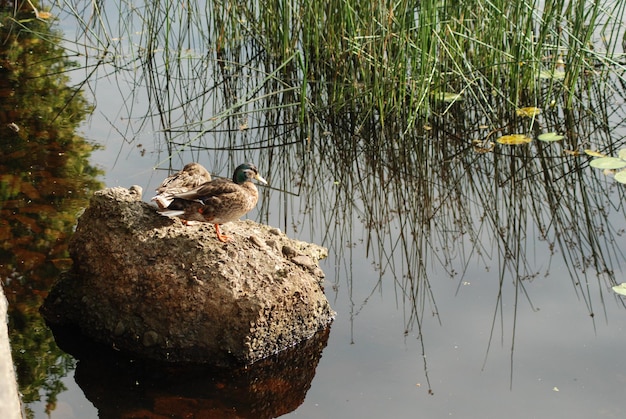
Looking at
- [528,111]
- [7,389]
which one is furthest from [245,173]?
[528,111]

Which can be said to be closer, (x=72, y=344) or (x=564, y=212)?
(x=72, y=344)

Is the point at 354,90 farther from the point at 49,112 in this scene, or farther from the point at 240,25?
the point at 49,112

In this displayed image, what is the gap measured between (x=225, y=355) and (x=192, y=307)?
0.21 meters

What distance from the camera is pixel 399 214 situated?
14.6ft

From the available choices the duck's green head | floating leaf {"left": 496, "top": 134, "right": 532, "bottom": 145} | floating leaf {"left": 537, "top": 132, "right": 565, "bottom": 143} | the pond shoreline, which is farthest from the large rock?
Result: floating leaf {"left": 537, "top": 132, "right": 565, "bottom": 143}

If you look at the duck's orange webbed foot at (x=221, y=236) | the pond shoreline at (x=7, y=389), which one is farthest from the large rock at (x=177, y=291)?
the pond shoreline at (x=7, y=389)

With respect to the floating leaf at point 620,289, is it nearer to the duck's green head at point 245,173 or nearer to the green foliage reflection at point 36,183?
the duck's green head at point 245,173

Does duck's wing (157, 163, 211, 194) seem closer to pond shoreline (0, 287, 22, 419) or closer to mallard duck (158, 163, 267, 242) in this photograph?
mallard duck (158, 163, 267, 242)

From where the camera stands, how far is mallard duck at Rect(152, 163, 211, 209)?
11.5 ft

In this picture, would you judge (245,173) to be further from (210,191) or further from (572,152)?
(572,152)

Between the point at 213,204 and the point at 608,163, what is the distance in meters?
2.38

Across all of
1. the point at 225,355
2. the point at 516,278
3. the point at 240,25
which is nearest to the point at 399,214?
the point at 516,278

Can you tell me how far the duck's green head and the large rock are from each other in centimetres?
24

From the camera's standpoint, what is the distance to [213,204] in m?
3.41
